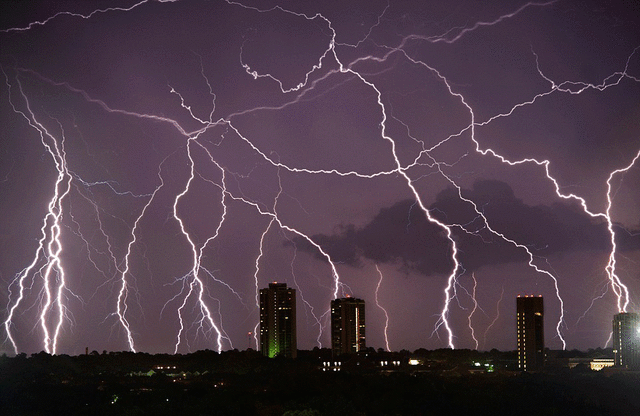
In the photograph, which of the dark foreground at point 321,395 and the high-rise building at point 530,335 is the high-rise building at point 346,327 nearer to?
the high-rise building at point 530,335

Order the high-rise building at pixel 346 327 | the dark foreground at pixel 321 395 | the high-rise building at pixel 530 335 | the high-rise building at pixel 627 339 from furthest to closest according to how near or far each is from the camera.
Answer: the high-rise building at pixel 346 327 → the high-rise building at pixel 530 335 → the high-rise building at pixel 627 339 → the dark foreground at pixel 321 395

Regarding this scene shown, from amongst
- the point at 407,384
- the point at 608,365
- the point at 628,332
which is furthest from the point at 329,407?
the point at 608,365

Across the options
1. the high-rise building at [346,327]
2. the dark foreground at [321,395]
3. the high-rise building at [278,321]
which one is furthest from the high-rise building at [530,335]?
the high-rise building at [278,321]

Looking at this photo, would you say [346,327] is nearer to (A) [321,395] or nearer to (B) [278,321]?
(B) [278,321]

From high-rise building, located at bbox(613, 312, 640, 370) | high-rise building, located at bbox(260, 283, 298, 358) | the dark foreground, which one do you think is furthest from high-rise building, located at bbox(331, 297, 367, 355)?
high-rise building, located at bbox(613, 312, 640, 370)

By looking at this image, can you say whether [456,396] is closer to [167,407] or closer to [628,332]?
[167,407]
